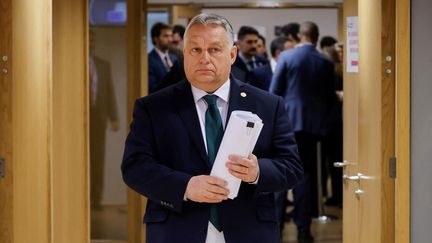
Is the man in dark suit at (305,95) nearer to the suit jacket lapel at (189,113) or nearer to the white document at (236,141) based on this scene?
the suit jacket lapel at (189,113)

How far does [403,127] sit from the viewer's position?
358 cm

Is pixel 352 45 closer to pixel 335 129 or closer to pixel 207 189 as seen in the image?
pixel 207 189

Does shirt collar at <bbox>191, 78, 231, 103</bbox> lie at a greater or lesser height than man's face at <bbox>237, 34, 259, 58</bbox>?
lesser

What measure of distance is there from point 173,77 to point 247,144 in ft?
12.4

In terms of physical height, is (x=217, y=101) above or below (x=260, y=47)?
below

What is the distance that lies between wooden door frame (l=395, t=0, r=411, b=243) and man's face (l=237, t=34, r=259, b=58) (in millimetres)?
5079

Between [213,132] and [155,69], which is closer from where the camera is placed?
[213,132]

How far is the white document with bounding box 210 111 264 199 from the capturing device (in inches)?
108

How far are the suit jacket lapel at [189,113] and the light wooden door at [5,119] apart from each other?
3.15 feet

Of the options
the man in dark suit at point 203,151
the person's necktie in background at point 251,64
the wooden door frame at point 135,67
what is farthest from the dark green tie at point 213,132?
the person's necktie in background at point 251,64

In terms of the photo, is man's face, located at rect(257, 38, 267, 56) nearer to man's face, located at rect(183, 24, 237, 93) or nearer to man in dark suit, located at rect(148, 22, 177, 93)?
man in dark suit, located at rect(148, 22, 177, 93)

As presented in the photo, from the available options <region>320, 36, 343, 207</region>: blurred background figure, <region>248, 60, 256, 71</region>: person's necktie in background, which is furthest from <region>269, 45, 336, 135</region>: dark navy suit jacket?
<region>248, 60, 256, 71</region>: person's necktie in background

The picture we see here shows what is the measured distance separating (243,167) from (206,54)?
44 cm

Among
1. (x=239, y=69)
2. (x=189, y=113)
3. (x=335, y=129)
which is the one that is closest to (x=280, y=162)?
(x=189, y=113)
